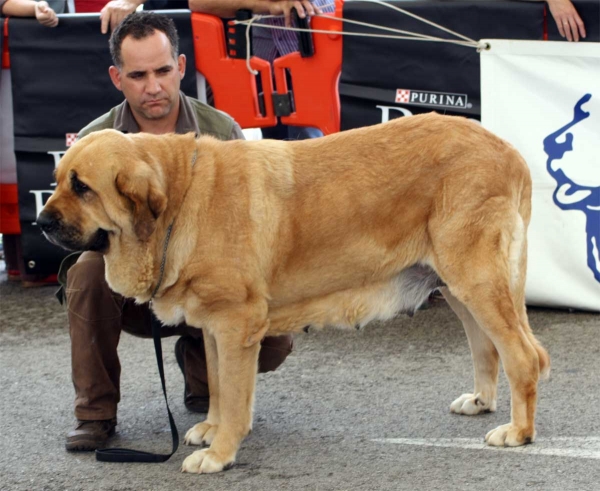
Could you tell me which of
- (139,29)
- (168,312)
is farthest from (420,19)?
(168,312)

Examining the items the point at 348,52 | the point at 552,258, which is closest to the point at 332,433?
the point at 552,258

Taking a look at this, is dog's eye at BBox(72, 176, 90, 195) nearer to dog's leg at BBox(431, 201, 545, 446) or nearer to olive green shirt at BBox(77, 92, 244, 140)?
olive green shirt at BBox(77, 92, 244, 140)

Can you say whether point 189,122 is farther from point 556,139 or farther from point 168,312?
point 556,139

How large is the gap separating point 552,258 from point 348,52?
1745 mm

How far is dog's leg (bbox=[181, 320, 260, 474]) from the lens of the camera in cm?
374

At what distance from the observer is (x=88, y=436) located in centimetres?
412

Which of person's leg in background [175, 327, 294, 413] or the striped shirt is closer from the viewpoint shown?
person's leg in background [175, 327, 294, 413]

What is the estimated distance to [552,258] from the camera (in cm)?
577

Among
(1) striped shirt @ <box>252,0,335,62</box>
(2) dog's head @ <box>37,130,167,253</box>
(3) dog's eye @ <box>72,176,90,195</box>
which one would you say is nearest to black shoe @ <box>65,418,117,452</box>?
(2) dog's head @ <box>37,130,167,253</box>

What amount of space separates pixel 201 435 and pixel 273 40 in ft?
9.28

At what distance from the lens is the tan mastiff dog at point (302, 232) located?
12.1ft

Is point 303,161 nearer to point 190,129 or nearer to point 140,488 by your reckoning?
point 190,129

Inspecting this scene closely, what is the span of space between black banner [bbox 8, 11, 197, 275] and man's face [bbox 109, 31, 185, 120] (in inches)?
63.0

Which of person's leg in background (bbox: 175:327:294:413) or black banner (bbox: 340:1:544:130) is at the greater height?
black banner (bbox: 340:1:544:130)
